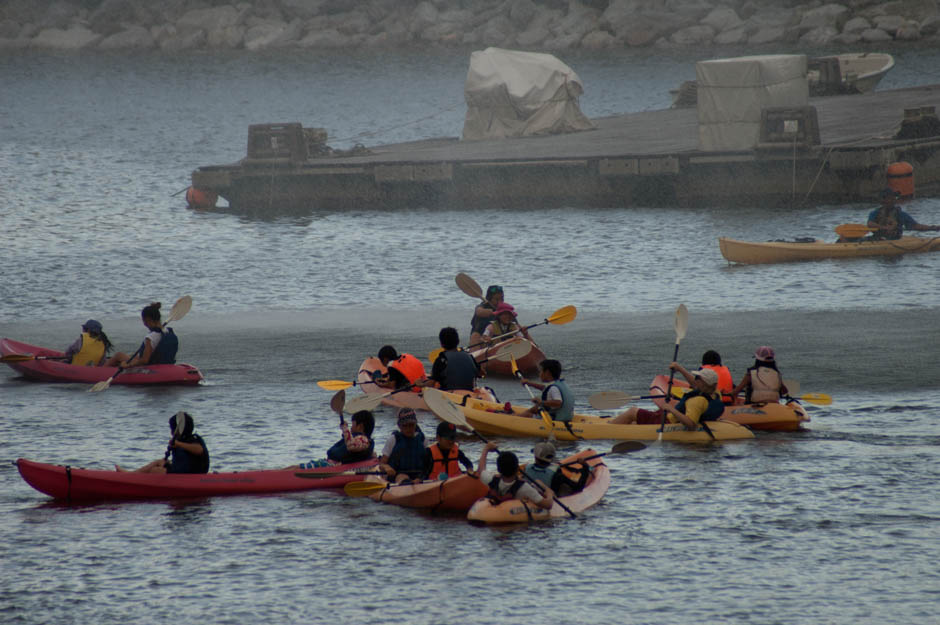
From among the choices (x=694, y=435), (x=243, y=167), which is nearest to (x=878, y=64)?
(x=243, y=167)

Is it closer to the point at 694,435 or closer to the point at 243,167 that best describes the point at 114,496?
the point at 694,435

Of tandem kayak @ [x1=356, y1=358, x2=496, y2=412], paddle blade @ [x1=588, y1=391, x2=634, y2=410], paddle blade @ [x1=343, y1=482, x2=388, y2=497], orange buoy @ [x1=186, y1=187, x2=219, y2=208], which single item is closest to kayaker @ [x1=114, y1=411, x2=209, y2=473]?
paddle blade @ [x1=343, y1=482, x2=388, y2=497]

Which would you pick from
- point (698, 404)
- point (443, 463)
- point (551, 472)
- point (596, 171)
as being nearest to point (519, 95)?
point (596, 171)

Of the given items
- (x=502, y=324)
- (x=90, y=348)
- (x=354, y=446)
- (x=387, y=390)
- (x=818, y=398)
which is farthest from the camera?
(x=90, y=348)

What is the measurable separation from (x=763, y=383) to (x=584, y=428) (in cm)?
290

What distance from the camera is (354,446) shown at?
59.6 feet

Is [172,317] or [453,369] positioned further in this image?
[172,317]

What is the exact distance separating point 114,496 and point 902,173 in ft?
103

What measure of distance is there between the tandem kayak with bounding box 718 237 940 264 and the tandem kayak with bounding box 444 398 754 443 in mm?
16653

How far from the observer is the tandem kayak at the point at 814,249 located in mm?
35031

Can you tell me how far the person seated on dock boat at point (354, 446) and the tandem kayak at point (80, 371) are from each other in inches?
281

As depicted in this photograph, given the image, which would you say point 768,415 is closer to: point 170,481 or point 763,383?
point 763,383

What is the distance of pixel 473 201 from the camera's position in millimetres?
49406

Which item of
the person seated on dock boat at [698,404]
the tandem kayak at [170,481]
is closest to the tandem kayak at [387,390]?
the person seated on dock boat at [698,404]
